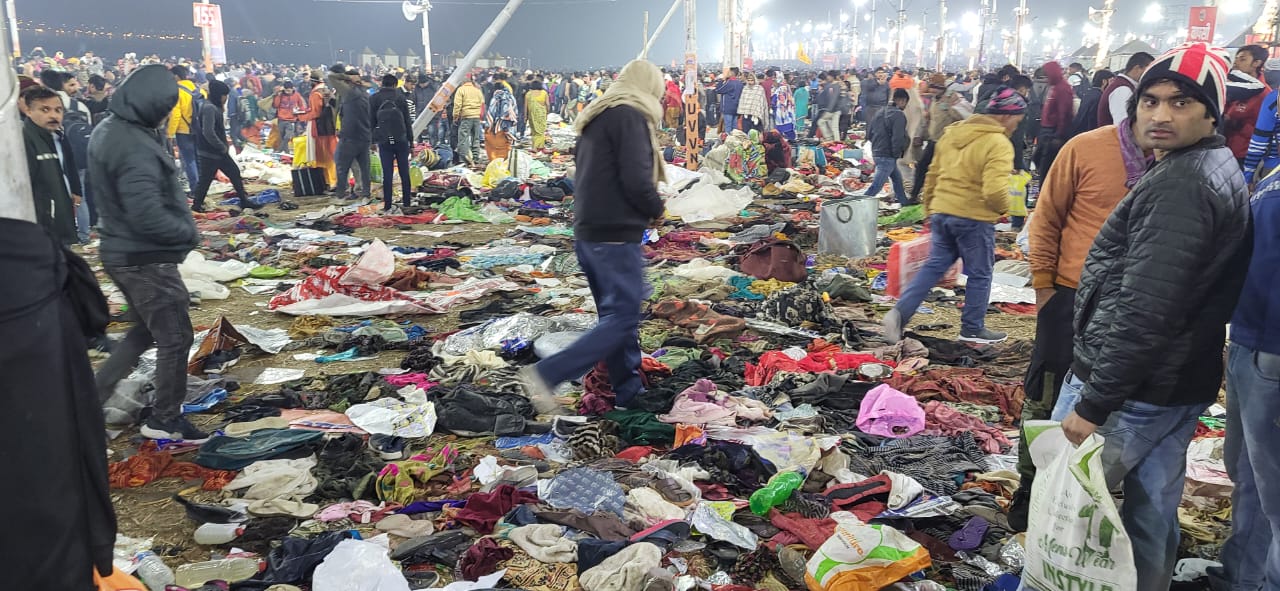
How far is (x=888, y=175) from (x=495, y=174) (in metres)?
6.73

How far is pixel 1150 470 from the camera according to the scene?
2.65 metres

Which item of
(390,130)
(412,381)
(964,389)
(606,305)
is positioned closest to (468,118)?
(390,130)

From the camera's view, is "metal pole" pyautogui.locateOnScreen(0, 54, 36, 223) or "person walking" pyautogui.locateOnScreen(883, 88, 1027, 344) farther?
"person walking" pyautogui.locateOnScreen(883, 88, 1027, 344)

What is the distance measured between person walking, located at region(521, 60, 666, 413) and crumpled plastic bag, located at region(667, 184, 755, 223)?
23.2 feet

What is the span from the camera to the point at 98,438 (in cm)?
186

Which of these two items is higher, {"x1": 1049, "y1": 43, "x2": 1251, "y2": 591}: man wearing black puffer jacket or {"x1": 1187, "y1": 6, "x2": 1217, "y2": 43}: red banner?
{"x1": 1187, "y1": 6, "x2": 1217, "y2": 43}: red banner

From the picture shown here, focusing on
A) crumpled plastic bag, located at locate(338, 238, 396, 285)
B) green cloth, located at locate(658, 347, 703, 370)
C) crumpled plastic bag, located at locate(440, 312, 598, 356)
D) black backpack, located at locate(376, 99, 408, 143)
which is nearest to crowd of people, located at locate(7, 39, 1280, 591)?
green cloth, located at locate(658, 347, 703, 370)

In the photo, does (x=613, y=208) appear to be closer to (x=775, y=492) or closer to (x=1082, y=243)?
(x=775, y=492)

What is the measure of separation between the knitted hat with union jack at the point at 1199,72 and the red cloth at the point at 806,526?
2104mm

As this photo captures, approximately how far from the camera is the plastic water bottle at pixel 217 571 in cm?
354

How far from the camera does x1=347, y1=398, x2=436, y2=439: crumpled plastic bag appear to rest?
5043 millimetres

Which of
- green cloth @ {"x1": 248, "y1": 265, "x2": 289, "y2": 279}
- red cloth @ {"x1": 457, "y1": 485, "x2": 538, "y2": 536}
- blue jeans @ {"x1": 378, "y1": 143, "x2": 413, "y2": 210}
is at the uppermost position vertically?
blue jeans @ {"x1": 378, "y1": 143, "x2": 413, "y2": 210}

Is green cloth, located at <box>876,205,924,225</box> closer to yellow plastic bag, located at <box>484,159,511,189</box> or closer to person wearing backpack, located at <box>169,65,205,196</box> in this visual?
yellow plastic bag, located at <box>484,159,511,189</box>

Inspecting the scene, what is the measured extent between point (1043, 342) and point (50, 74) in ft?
40.1
